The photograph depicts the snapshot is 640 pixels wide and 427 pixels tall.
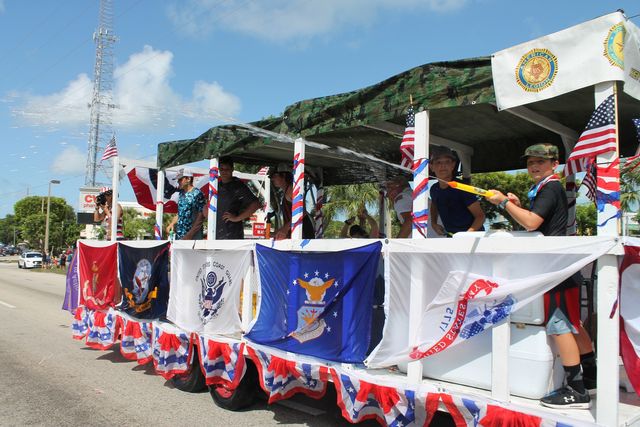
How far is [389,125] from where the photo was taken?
4871mm

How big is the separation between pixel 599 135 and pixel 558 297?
0.97 meters

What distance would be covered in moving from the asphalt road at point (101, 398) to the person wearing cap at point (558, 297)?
2.10 metres

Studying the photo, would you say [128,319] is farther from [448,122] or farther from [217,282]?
[448,122]

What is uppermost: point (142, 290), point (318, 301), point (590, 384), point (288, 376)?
point (318, 301)

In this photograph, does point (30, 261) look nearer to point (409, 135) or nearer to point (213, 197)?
point (213, 197)

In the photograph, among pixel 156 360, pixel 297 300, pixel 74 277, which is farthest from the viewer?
pixel 74 277

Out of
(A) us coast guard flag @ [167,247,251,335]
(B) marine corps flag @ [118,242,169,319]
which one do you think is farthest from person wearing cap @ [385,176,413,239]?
(B) marine corps flag @ [118,242,169,319]

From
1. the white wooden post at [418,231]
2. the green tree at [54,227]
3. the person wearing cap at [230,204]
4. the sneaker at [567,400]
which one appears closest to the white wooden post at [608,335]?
the sneaker at [567,400]

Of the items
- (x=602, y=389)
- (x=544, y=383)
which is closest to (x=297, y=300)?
(x=544, y=383)

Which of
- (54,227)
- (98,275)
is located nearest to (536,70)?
(98,275)

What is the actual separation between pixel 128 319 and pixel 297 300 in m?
3.23

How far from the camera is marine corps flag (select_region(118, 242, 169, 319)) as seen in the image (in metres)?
6.44

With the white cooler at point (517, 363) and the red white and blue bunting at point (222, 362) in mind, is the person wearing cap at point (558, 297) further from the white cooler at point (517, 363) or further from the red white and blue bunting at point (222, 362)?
the red white and blue bunting at point (222, 362)

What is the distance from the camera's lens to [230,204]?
6230 mm
